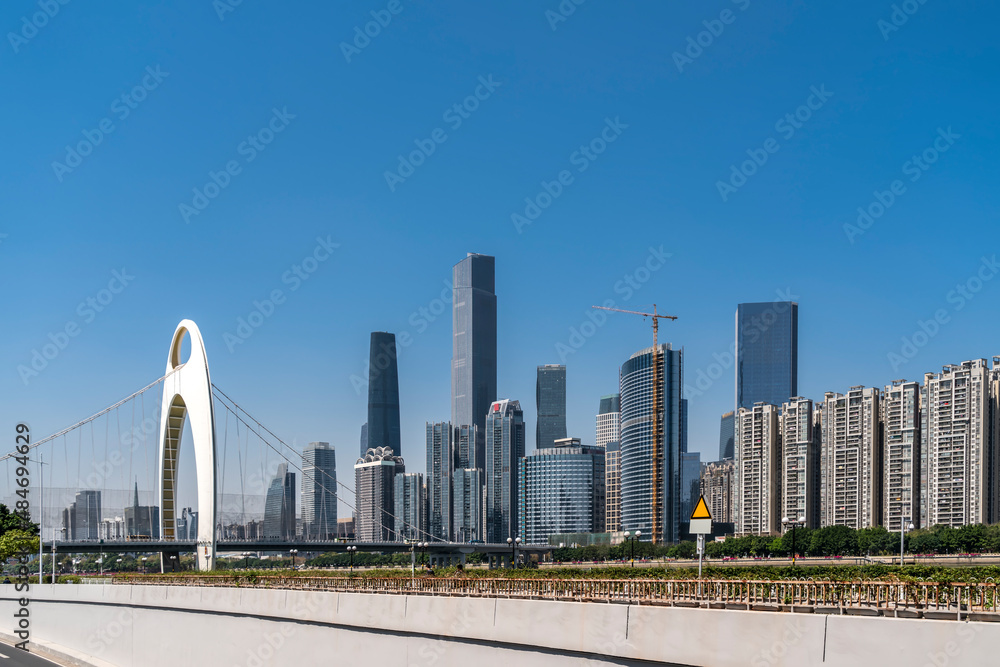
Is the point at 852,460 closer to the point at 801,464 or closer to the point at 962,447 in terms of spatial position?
the point at 801,464

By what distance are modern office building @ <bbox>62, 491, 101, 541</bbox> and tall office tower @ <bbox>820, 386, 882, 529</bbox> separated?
84.7 metres

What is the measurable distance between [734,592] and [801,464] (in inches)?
4702

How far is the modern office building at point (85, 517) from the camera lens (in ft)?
231

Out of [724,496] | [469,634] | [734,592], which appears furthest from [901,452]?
[734,592]

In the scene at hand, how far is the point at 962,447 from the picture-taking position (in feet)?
347

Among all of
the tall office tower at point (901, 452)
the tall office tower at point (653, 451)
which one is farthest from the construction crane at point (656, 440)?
the tall office tower at point (901, 452)

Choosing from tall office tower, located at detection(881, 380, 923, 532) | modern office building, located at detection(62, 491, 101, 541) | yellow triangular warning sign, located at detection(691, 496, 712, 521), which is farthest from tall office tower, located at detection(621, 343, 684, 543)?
yellow triangular warning sign, located at detection(691, 496, 712, 521)

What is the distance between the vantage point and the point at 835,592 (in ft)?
44.1

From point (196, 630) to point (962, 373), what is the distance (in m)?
99.5

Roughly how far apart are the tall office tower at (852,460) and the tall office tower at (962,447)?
8.08m

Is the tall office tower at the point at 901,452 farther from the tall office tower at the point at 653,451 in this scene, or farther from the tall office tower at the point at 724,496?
the tall office tower at the point at 724,496

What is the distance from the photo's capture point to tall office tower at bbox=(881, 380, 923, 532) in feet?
359

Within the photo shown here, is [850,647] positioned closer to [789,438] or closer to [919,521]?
[919,521]

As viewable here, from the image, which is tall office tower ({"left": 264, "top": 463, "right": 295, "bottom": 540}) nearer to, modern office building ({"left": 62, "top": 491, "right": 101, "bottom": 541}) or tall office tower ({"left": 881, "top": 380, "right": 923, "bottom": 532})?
modern office building ({"left": 62, "top": 491, "right": 101, "bottom": 541})
